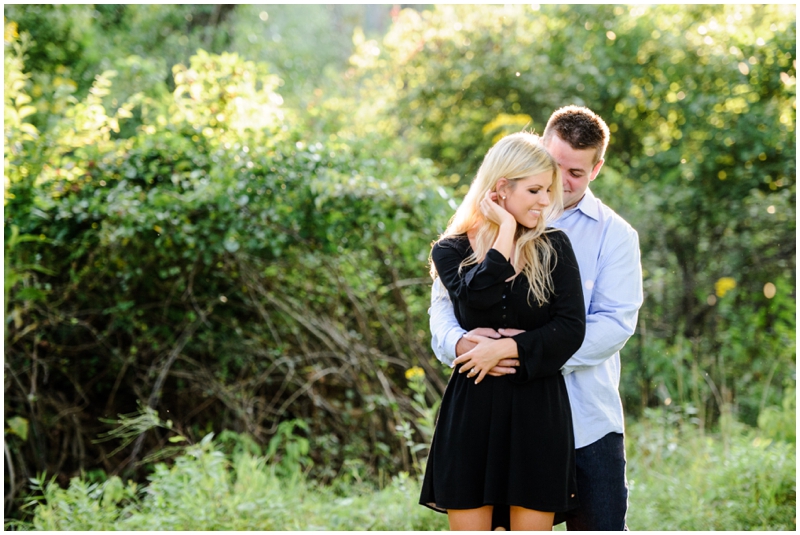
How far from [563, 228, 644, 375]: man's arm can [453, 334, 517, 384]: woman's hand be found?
9.0 inches

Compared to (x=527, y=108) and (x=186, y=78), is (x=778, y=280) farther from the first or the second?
(x=186, y=78)

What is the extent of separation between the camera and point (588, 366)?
235 centimetres

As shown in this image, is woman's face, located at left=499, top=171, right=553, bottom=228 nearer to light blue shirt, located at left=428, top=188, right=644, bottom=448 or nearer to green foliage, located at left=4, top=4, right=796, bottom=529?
light blue shirt, located at left=428, top=188, right=644, bottom=448

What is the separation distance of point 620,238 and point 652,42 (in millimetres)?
5488

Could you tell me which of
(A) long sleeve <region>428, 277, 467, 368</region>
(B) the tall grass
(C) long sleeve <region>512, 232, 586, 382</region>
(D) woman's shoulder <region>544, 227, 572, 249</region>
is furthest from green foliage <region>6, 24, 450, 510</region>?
(C) long sleeve <region>512, 232, 586, 382</region>

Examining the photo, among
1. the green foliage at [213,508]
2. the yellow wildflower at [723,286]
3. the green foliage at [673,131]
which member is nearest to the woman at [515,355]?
the green foliage at [213,508]

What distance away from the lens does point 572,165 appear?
2.48 meters

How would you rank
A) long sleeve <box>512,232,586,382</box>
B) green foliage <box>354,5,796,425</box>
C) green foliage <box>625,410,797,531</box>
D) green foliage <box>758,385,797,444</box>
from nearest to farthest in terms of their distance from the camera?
long sleeve <box>512,232,586,382</box>
green foliage <box>625,410,797,531</box>
green foliage <box>758,385,797,444</box>
green foliage <box>354,5,796,425</box>

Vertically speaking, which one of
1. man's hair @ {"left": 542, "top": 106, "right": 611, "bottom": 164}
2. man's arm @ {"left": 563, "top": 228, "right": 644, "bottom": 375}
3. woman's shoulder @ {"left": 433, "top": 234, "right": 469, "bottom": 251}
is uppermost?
man's hair @ {"left": 542, "top": 106, "right": 611, "bottom": 164}

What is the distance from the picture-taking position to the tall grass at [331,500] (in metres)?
3.73

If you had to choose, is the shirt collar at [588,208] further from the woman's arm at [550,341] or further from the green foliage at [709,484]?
the green foliage at [709,484]

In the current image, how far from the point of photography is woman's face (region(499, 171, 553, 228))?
2.29 m

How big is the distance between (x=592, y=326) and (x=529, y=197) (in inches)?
17.6

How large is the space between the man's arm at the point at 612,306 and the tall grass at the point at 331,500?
1862 mm
